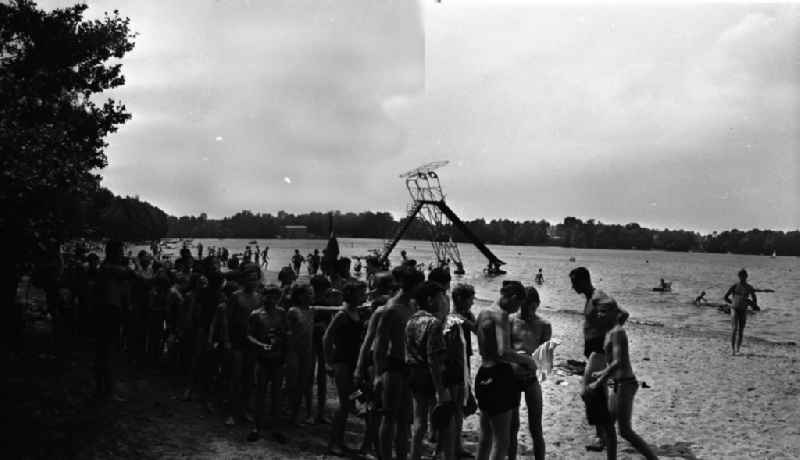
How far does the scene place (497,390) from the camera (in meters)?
4.33

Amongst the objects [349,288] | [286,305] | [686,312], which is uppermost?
[349,288]

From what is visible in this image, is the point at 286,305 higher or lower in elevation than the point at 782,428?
higher

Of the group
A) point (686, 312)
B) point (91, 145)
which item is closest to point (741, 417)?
point (91, 145)

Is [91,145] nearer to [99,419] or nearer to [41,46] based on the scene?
[41,46]

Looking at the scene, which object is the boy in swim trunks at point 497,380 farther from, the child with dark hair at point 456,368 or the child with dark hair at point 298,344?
the child with dark hair at point 298,344

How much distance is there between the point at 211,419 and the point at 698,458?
6.18 m

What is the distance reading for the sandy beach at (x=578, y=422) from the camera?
5.94m

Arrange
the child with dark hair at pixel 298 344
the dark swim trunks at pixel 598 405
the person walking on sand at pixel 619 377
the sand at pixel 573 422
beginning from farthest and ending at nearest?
the child with dark hair at pixel 298 344
the sand at pixel 573 422
the dark swim trunks at pixel 598 405
the person walking on sand at pixel 619 377

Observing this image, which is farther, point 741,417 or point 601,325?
point 741,417

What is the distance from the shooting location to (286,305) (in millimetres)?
8047

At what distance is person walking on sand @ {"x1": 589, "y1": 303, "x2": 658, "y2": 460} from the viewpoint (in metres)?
5.01

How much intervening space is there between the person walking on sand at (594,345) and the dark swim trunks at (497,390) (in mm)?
1290

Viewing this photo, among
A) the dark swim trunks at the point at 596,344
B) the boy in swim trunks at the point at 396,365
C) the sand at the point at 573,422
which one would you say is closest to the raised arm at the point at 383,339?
the boy in swim trunks at the point at 396,365

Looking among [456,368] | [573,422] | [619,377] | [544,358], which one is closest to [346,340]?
[456,368]
